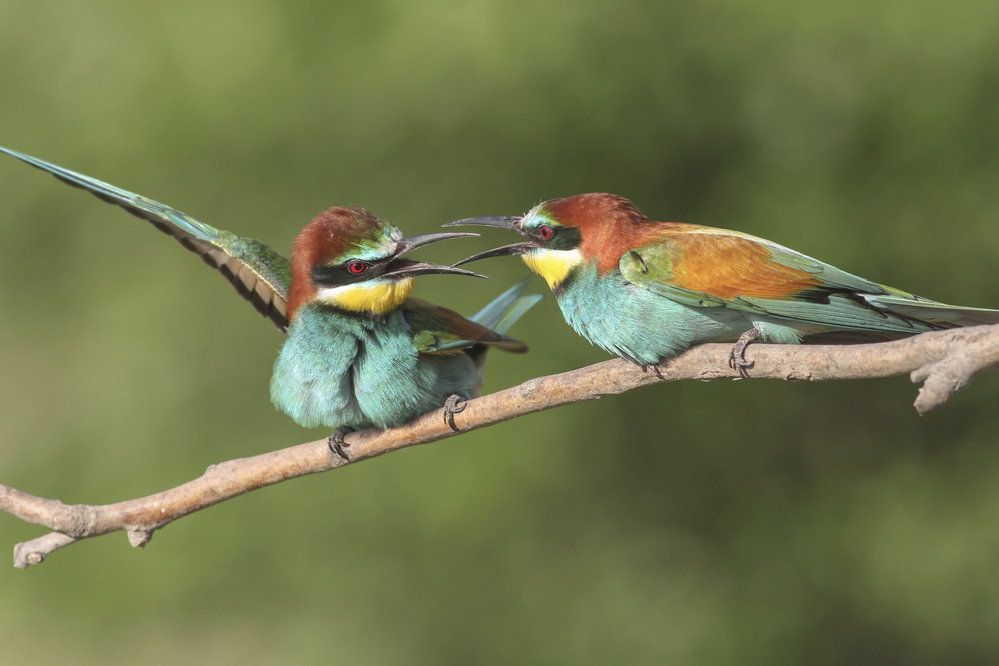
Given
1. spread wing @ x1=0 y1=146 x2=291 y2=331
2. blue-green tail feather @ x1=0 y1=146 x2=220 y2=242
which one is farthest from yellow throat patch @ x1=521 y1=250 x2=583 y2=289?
blue-green tail feather @ x1=0 y1=146 x2=220 y2=242

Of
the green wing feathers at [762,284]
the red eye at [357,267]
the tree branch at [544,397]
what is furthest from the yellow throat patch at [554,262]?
the red eye at [357,267]

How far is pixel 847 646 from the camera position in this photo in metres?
4.53

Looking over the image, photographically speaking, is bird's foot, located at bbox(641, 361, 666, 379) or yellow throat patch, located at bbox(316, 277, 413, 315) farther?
yellow throat patch, located at bbox(316, 277, 413, 315)

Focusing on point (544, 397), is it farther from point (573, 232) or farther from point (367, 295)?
point (367, 295)

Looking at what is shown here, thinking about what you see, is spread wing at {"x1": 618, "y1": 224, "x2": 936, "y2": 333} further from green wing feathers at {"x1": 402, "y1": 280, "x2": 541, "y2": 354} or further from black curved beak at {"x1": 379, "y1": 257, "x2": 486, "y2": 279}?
green wing feathers at {"x1": 402, "y1": 280, "x2": 541, "y2": 354}

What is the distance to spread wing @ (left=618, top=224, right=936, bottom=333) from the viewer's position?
2449 millimetres

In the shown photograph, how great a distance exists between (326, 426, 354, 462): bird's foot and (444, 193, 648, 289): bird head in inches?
21.6

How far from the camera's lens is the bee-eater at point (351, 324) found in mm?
2785

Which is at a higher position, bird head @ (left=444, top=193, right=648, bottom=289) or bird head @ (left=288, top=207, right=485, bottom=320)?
bird head @ (left=288, top=207, right=485, bottom=320)

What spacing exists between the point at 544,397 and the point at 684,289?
1.27ft

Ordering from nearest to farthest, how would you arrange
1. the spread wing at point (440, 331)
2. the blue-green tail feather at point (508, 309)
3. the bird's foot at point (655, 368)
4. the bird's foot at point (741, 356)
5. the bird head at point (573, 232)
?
the bird's foot at point (741, 356) < the bird's foot at point (655, 368) < the bird head at point (573, 232) < the spread wing at point (440, 331) < the blue-green tail feather at point (508, 309)

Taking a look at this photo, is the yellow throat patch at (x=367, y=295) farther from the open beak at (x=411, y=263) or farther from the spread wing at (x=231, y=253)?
the spread wing at (x=231, y=253)

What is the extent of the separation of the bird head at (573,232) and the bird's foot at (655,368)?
0.25 metres

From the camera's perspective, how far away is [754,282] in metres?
2.52
